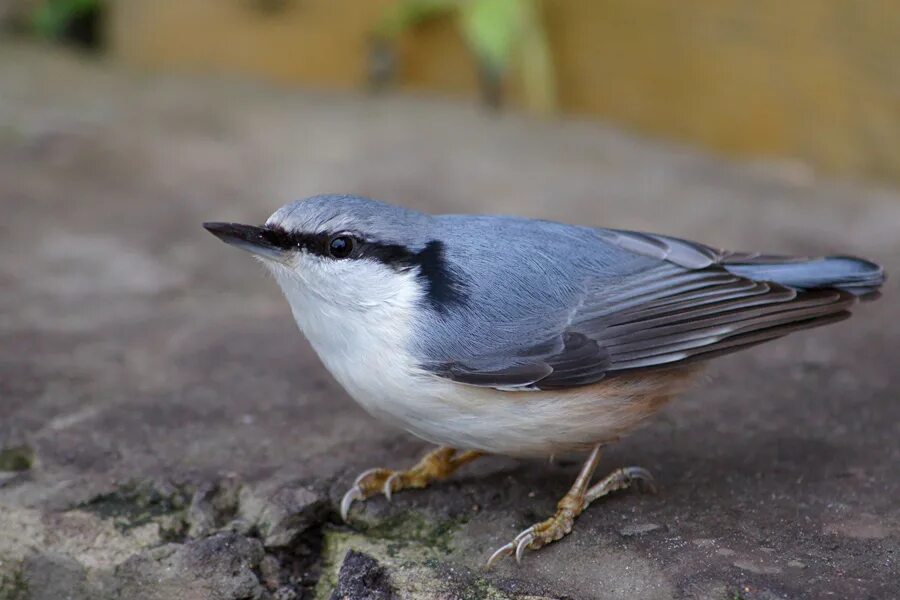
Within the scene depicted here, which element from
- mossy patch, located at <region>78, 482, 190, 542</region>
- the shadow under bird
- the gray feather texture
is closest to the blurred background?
the gray feather texture

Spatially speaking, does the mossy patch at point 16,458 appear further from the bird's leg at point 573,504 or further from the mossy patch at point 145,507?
the bird's leg at point 573,504

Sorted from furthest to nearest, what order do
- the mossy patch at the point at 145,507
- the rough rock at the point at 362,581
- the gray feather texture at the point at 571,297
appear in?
the mossy patch at the point at 145,507 < the gray feather texture at the point at 571,297 < the rough rock at the point at 362,581

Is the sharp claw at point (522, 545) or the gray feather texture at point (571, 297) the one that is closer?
the sharp claw at point (522, 545)

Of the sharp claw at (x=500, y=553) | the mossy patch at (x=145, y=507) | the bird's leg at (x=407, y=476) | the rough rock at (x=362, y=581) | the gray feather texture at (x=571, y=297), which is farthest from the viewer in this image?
the bird's leg at (x=407, y=476)

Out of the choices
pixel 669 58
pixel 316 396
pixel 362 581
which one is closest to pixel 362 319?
pixel 362 581

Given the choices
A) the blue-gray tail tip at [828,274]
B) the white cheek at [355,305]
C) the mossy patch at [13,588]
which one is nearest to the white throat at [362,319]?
the white cheek at [355,305]

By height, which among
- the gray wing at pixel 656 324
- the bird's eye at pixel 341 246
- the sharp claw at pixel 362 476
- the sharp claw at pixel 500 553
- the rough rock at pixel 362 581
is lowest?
the rough rock at pixel 362 581

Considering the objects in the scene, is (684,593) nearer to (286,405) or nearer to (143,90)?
(286,405)
